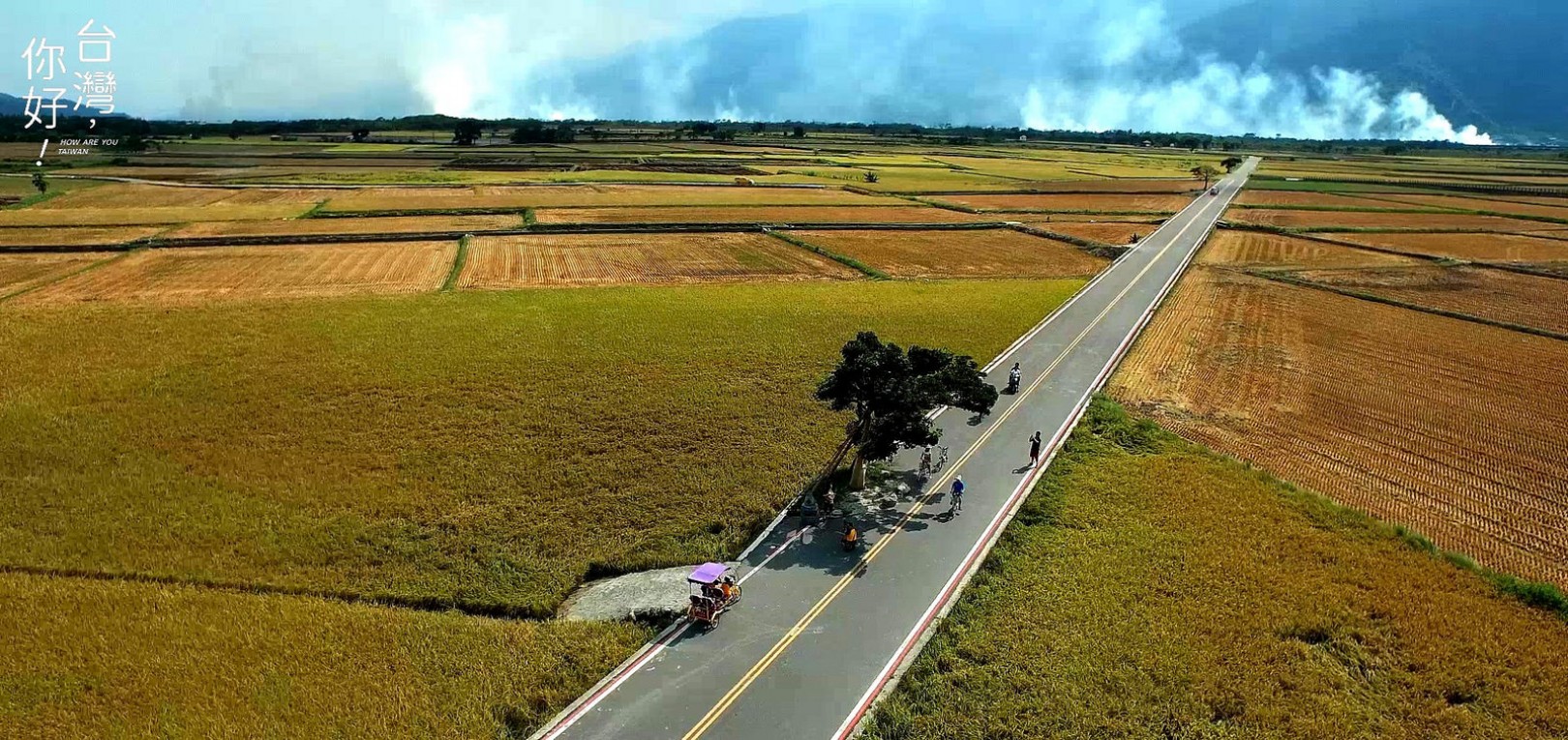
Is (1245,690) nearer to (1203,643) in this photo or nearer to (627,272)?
(1203,643)

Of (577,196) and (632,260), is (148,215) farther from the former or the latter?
(632,260)

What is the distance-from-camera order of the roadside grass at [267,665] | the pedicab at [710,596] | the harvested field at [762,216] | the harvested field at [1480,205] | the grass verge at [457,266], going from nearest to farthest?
1. the roadside grass at [267,665]
2. the pedicab at [710,596]
3. the grass verge at [457,266]
4. the harvested field at [762,216]
5. the harvested field at [1480,205]

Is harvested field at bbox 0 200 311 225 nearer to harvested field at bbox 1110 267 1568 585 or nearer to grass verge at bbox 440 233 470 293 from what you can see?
grass verge at bbox 440 233 470 293

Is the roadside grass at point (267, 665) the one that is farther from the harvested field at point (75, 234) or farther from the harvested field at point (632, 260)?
the harvested field at point (75, 234)

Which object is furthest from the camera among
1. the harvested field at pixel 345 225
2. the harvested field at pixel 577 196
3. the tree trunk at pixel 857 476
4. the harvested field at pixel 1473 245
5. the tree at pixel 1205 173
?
the tree at pixel 1205 173

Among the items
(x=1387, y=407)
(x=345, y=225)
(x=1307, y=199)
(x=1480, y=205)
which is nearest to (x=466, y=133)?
(x=345, y=225)

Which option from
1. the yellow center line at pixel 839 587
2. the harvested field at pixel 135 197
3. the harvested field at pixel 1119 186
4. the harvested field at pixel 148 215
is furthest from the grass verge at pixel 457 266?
the harvested field at pixel 1119 186

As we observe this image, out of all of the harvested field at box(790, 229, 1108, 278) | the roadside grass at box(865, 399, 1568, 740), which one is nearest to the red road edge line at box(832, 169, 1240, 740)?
the roadside grass at box(865, 399, 1568, 740)
